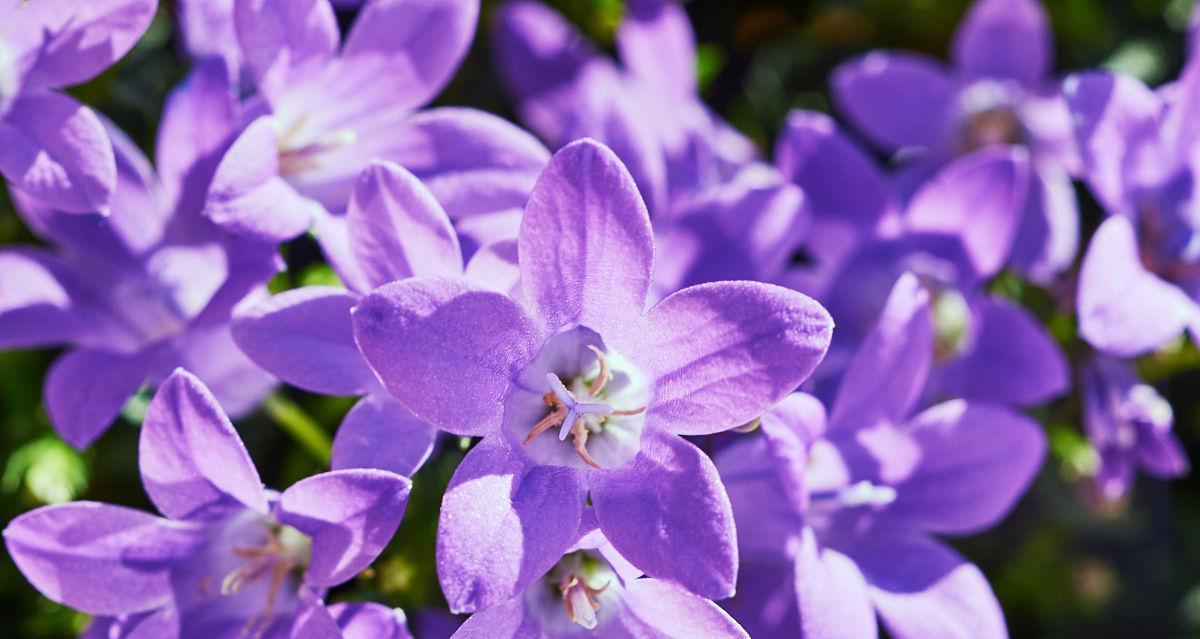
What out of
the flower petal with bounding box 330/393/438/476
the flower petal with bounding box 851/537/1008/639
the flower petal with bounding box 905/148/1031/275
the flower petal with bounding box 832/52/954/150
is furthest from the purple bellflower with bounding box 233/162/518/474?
the flower petal with bounding box 832/52/954/150

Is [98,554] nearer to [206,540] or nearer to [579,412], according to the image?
[206,540]

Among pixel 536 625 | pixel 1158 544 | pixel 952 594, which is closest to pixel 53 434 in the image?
pixel 536 625

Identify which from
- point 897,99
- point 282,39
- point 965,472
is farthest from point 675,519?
point 897,99

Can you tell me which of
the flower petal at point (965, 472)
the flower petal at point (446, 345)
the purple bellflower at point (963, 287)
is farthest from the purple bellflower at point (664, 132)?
the flower petal at point (446, 345)

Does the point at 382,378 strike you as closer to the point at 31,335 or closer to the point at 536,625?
the point at 536,625

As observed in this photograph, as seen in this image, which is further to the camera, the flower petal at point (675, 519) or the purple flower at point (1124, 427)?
the purple flower at point (1124, 427)

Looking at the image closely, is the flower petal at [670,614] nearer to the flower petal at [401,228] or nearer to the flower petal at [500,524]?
the flower petal at [500,524]
